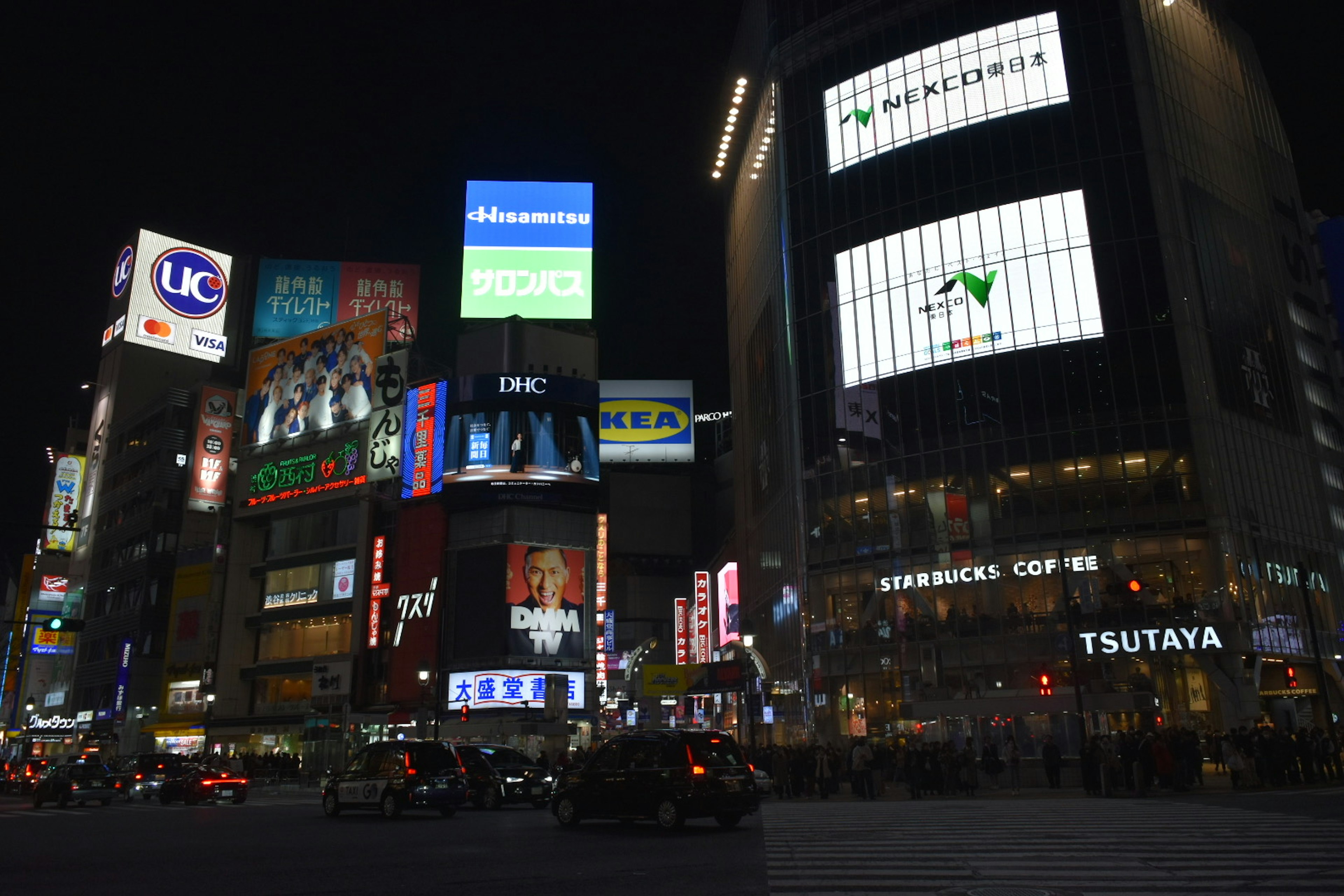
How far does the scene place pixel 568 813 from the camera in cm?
2020

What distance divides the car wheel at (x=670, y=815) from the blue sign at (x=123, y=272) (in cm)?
9349

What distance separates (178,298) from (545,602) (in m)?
56.1

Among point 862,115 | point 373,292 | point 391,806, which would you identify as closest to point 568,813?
point 391,806

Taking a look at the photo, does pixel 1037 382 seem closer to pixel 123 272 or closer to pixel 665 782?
pixel 665 782

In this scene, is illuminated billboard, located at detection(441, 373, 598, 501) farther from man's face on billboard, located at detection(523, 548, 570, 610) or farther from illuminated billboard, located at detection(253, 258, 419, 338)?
illuminated billboard, located at detection(253, 258, 419, 338)

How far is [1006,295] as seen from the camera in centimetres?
4975

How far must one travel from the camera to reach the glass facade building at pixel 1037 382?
4500 centimetres

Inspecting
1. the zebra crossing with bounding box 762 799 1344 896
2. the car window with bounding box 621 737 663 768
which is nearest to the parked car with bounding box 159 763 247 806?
the car window with bounding box 621 737 663 768

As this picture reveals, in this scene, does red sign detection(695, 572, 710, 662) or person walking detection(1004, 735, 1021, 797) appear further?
red sign detection(695, 572, 710, 662)

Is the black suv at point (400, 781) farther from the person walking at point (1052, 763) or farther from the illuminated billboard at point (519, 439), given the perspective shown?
the illuminated billboard at point (519, 439)

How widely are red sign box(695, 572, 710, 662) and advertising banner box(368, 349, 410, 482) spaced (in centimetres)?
2812

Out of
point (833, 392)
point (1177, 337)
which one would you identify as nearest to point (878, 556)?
point (833, 392)

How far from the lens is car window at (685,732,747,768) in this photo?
1889 centimetres

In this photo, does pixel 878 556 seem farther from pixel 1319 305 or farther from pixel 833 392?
pixel 1319 305
